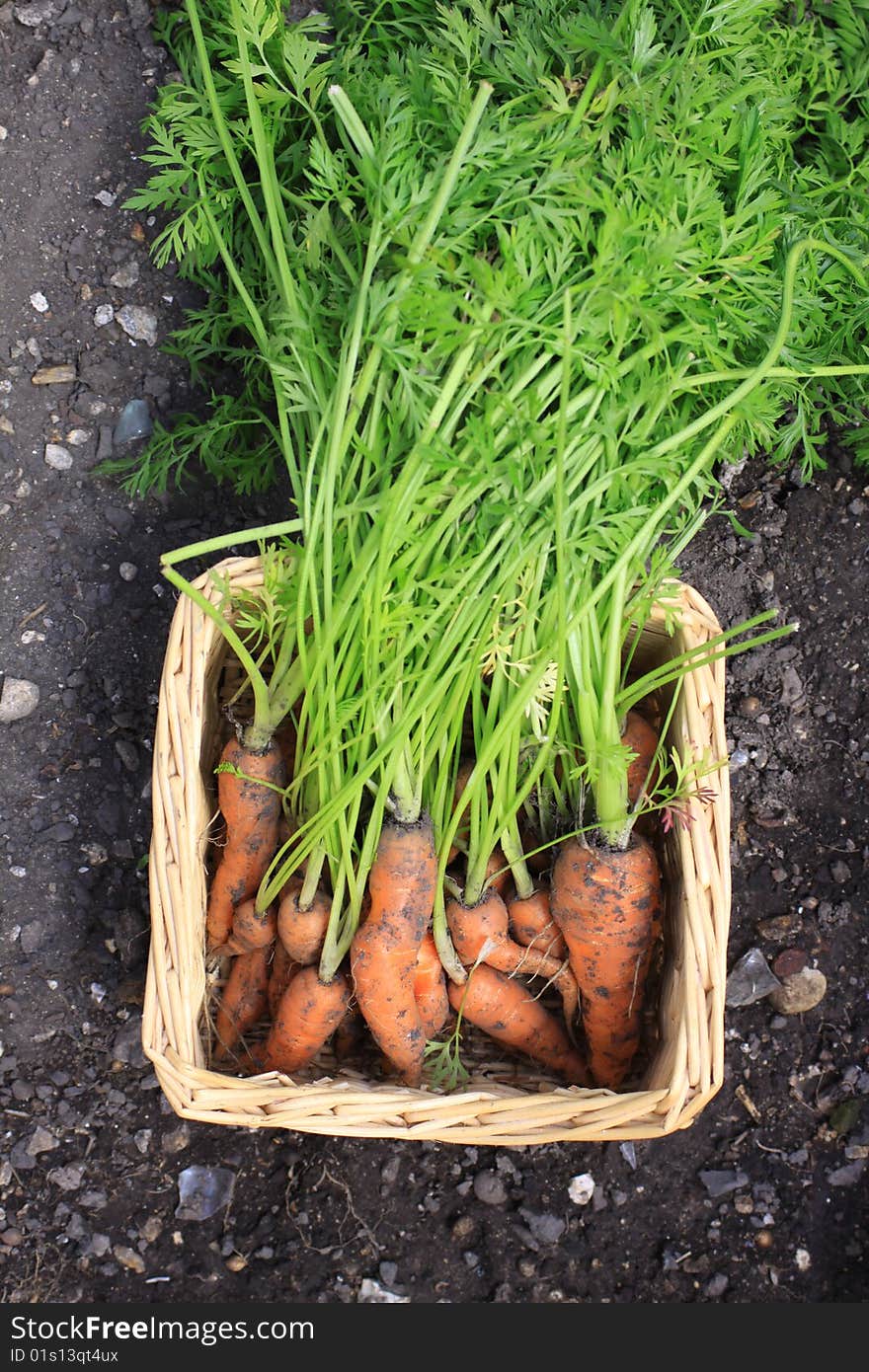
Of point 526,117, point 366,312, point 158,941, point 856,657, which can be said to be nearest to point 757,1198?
point 856,657

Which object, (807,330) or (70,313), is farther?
(70,313)

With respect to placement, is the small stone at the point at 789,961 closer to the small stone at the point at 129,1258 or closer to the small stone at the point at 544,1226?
the small stone at the point at 544,1226

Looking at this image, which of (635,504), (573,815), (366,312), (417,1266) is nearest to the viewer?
(366,312)

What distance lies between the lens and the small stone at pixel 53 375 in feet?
5.36

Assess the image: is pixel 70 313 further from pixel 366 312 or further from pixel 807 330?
pixel 807 330

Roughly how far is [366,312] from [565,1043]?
3.17 ft

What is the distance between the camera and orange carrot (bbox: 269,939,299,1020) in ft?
4.72

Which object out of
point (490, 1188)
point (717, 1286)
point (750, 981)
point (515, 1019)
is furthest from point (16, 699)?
point (717, 1286)

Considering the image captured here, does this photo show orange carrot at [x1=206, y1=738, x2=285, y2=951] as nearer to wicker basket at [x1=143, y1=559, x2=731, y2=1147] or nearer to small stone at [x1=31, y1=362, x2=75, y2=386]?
wicker basket at [x1=143, y1=559, x2=731, y2=1147]

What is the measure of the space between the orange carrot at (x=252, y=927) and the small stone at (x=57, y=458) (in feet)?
2.26

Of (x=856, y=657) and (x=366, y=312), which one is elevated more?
(x=366, y=312)

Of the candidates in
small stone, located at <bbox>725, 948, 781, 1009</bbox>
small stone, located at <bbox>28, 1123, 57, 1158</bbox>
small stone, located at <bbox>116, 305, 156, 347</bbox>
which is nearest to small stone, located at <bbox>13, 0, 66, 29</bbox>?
small stone, located at <bbox>116, 305, 156, 347</bbox>

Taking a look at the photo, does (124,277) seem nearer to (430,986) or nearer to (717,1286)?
(430,986)

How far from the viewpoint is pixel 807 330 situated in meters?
1.31
